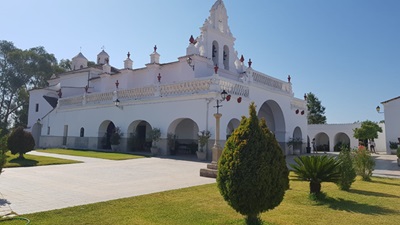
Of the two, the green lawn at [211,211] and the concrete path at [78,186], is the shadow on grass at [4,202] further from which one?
the green lawn at [211,211]

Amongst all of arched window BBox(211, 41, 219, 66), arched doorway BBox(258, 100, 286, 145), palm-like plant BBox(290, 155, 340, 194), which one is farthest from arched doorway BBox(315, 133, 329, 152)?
palm-like plant BBox(290, 155, 340, 194)

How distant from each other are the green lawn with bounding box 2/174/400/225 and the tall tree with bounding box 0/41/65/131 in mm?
51698

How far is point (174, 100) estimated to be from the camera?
20.8 metres

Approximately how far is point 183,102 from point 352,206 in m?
14.4

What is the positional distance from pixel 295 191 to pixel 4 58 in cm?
5841

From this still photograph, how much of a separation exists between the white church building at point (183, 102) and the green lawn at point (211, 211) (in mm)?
11033

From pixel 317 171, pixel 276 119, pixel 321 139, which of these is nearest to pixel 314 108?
pixel 321 139

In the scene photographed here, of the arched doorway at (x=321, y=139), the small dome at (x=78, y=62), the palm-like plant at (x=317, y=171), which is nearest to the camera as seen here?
the palm-like plant at (x=317, y=171)

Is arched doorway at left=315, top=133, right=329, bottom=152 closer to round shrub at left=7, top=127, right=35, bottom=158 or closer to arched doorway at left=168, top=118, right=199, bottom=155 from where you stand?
arched doorway at left=168, top=118, right=199, bottom=155

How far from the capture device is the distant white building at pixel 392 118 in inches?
1187

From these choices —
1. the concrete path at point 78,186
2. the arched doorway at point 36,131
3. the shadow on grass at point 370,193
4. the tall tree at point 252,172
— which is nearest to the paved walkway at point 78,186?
the concrete path at point 78,186

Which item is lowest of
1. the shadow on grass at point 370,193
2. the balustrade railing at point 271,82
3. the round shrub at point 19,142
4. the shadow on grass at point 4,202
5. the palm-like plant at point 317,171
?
the shadow on grass at point 4,202

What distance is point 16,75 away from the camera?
173 ft

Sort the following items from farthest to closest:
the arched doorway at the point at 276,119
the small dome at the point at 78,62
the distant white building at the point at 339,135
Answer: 1. the small dome at the point at 78,62
2. the distant white building at the point at 339,135
3. the arched doorway at the point at 276,119
